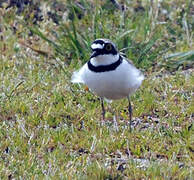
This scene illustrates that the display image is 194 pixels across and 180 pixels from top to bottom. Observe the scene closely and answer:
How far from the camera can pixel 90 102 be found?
5.34 m

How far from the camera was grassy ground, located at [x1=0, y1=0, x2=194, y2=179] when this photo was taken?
3.82m

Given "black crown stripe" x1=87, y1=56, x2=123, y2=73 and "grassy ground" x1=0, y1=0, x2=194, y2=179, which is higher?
"black crown stripe" x1=87, y1=56, x2=123, y2=73

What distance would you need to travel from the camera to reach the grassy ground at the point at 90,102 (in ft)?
12.5

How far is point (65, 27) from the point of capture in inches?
256

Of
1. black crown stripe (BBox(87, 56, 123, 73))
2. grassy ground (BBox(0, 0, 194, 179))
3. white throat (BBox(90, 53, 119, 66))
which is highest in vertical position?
white throat (BBox(90, 53, 119, 66))

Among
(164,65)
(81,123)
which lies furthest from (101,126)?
(164,65)

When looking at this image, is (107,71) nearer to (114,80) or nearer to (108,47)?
(114,80)

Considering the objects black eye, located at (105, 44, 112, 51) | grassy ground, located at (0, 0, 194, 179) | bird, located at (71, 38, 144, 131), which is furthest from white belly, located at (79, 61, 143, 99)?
grassy ground, located at (0, 0, 194, 179)

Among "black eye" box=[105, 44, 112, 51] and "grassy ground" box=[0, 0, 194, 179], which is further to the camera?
"black eye" box=[105, 44, 112, 51]

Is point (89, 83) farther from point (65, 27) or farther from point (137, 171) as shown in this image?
point (65, 27)

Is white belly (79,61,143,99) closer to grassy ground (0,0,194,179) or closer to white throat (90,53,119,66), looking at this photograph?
white throat (90,53,119,66)

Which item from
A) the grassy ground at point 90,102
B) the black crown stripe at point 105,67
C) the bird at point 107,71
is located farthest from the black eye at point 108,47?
the grassy ground at point 90,102

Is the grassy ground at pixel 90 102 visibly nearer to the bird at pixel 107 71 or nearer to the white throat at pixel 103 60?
the bird at pixel 107 71

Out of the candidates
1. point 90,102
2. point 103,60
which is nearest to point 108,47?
point 103,60
